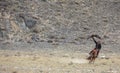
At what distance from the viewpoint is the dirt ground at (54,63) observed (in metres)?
20.5

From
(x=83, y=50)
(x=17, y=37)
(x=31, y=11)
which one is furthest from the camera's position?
(x=31, y=11)

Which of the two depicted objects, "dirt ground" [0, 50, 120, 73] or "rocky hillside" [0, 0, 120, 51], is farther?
"rocky hillside" [0, 0, 120, 51]

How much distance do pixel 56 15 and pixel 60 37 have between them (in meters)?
3.35

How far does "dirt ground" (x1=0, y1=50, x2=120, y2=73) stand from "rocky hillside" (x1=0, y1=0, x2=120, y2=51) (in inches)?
172

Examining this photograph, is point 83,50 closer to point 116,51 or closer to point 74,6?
point 116,51

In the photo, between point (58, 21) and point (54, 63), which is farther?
point (58, 21)

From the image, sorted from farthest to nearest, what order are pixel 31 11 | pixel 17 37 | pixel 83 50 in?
pixel 31 11 → pixel 17 37 → pixel 83 50

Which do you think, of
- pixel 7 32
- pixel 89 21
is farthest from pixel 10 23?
pixel 89 21

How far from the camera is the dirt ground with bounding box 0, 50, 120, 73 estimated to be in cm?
2050

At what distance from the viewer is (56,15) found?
40.2 metres

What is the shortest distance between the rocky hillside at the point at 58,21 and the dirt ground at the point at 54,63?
436 cm

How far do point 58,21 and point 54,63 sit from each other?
1505 cm

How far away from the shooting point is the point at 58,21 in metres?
39.8

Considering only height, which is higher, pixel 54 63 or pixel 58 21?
pixel 54 63
